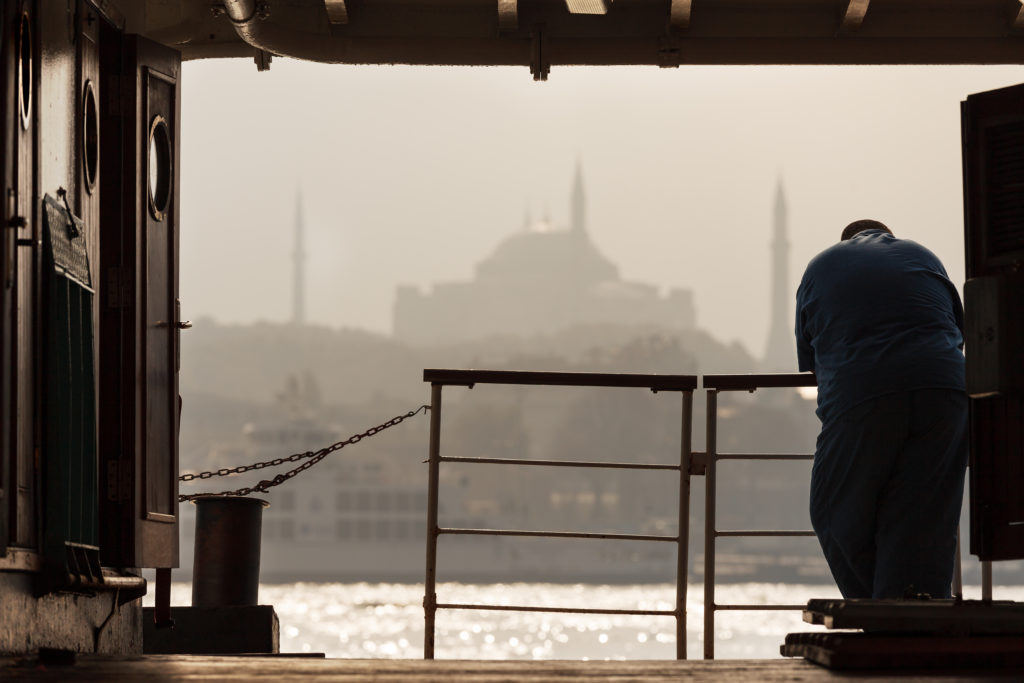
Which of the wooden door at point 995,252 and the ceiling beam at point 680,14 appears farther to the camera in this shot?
the ceiling beam at point 680,14

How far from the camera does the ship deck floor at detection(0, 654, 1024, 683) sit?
6.91 feet

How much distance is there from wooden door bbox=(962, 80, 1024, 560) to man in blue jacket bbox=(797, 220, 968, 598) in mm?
557

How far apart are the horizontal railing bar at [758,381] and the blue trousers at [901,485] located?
438mm

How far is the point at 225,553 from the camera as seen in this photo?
194 inches

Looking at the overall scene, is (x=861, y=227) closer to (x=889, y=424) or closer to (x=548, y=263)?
(x=889, y=424)

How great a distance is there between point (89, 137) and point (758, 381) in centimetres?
163

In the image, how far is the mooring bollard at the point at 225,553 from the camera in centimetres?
485

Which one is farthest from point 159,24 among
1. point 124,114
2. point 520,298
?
point 520,298

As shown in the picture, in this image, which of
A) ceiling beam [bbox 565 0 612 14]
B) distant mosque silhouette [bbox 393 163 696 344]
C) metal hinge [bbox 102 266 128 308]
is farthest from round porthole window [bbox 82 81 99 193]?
distant mosque silhouette [bbox 393 163 696 344]

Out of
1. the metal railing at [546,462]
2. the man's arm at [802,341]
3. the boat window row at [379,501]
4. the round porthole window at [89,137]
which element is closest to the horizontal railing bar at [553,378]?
the metal railing at [546,462]

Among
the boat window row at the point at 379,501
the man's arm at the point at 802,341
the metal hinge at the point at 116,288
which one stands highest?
the metal hinge at the point at 116,288

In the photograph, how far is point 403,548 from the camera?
71.6 metres

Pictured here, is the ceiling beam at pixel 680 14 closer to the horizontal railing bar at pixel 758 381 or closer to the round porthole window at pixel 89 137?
the horizontal railing bar at pixel 758 381

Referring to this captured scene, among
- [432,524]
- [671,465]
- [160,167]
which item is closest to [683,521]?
[671,465]
